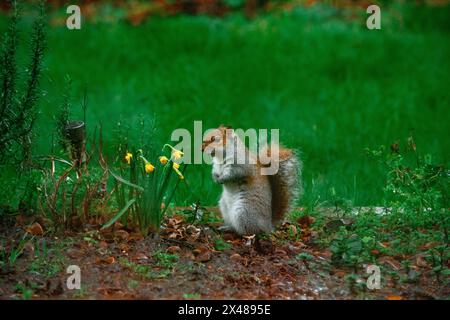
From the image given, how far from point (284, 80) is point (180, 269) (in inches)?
212

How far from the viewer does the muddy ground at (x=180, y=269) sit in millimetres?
3652

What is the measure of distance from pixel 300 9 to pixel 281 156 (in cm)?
699

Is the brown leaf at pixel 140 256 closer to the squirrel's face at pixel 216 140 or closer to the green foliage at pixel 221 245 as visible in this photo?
the green foliage at pixel 221 245

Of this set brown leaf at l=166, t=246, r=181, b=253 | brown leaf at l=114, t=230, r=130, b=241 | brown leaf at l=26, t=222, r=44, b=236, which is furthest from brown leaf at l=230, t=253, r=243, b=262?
brown leaf at l=26, t=222, r=44, b=236

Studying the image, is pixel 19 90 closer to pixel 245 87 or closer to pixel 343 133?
pixel 343 133

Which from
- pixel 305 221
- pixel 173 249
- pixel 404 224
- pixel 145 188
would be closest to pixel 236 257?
pixel 173 249

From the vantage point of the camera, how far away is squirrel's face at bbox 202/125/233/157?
15.3 feet

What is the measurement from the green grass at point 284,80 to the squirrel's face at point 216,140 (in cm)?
82

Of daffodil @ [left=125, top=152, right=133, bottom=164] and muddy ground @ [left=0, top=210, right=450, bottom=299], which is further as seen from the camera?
daffodil @ [left=125, top=152, right=133, bottom=164]

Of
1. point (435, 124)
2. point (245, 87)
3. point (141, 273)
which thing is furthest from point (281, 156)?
point (245, 87)

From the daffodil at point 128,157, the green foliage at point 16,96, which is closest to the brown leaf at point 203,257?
the daffodil at point 128,157

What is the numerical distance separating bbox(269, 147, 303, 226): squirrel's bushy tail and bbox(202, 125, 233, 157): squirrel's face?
37cm

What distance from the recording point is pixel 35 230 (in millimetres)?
4109

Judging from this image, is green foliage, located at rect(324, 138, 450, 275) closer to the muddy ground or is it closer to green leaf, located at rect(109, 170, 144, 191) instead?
the muddy ground
